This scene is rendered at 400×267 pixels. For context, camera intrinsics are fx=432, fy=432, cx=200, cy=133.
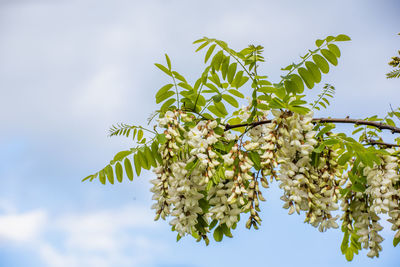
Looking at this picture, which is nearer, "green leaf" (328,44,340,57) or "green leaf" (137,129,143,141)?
"green leaf" (328,44,340,57)

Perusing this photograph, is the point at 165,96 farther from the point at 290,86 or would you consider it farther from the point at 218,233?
the point at 218,233

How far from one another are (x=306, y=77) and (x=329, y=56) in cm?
25

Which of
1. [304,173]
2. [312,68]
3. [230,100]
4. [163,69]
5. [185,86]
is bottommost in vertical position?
[304,173]

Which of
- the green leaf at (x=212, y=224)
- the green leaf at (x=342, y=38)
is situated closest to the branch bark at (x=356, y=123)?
the green leaf at (x=342, y=38)

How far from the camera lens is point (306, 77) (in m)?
3.39

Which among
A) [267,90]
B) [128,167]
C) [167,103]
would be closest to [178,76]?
[167,103]

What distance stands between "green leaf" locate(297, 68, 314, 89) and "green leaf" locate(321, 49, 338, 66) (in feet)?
0.66

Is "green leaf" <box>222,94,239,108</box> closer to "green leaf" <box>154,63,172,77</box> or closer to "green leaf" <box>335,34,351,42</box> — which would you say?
"green leaf" <box>154,63,172,77</box>

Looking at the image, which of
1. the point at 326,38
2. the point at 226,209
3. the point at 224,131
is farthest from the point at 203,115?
the point at 326,38

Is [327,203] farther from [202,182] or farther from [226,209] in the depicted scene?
[202,182]

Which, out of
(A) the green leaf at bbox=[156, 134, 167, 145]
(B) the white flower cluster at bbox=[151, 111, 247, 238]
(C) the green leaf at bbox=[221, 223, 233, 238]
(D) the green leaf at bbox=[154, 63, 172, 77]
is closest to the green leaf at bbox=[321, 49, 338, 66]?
(B) the white flower cluster at bbox=[151, 111, 247, 238]

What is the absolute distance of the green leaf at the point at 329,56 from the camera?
3408 millimetres

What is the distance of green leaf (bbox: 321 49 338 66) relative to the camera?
11.2 ft

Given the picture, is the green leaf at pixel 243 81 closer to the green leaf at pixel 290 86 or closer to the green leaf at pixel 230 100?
the green leaf at pixel 230 100
